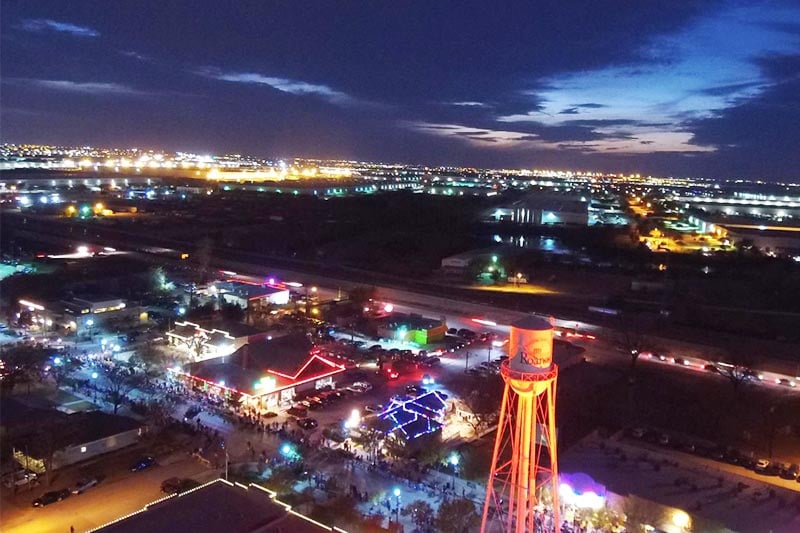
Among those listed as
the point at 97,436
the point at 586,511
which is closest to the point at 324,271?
the point at 97,436

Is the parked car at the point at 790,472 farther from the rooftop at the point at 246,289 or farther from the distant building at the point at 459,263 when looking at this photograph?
the distant building at the point at 459,263

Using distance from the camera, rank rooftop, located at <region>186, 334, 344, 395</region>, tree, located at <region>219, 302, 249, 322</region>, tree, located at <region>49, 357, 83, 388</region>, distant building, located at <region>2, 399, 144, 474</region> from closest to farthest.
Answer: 1. distant building, located at <region>2, 399, 144, 474</region>
2. rooftop, located at <region>186, 334, 344, 395</region>
3. tree, located at <region>49, 357, 83, 388</region>
4. tree, located at <region>219, 302, 249, 322</region>

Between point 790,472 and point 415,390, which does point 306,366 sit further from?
point 790,472

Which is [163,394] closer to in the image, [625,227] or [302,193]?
→ [625,227]

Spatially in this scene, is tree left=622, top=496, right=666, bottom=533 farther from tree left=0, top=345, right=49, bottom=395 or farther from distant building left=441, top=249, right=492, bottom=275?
distant building left=441, top=249, right=492, bottom=275

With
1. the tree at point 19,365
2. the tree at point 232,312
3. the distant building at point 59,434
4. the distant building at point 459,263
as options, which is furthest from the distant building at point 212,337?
the distant building at point 459,263

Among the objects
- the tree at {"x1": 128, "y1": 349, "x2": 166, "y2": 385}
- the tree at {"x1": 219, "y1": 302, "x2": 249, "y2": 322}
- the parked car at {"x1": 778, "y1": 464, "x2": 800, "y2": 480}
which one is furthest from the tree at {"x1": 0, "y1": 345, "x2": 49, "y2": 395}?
the parked car at {"x1": 778, "y1": 464, "x2": 800, "y2": 480}
